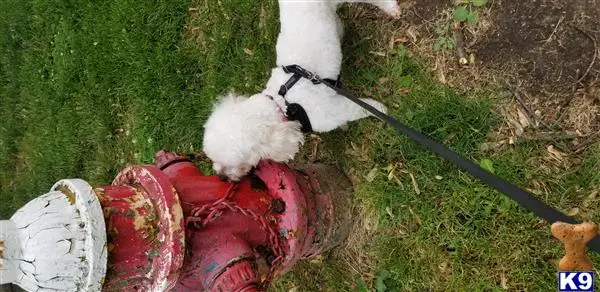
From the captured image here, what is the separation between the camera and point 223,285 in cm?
189

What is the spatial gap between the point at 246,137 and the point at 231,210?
305 millimetres

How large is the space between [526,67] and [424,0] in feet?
2.06

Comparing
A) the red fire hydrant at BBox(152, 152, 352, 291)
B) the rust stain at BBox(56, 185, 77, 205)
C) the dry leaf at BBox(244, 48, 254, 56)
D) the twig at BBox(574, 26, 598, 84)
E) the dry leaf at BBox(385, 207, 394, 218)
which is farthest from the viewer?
the dry leaf at BBox(244, 48, 254, 56)

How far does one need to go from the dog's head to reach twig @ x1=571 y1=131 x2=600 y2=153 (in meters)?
1.15

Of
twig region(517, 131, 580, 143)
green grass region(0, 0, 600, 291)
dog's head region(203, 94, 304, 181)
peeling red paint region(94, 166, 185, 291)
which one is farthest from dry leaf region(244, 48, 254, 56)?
twig region(517, 131, 580, 143)

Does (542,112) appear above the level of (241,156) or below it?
above

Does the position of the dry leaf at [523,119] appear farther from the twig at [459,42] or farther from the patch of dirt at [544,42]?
the twig at [459,42]

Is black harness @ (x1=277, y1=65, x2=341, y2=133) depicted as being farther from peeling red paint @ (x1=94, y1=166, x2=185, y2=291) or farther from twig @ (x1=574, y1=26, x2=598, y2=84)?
twig @ (x1=574, y1=26, x2=598, y2=84)

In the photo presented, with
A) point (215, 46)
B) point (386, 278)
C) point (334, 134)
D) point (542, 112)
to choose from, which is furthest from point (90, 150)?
point (542, 112)

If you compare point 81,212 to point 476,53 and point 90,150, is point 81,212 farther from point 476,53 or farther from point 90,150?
point 90,150

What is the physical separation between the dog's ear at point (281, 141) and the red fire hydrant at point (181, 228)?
9cm

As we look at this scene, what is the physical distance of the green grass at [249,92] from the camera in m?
2.36

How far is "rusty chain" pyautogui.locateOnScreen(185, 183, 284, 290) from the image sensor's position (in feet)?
6.54

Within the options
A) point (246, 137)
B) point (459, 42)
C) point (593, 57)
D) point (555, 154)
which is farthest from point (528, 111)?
point (246, 137)
